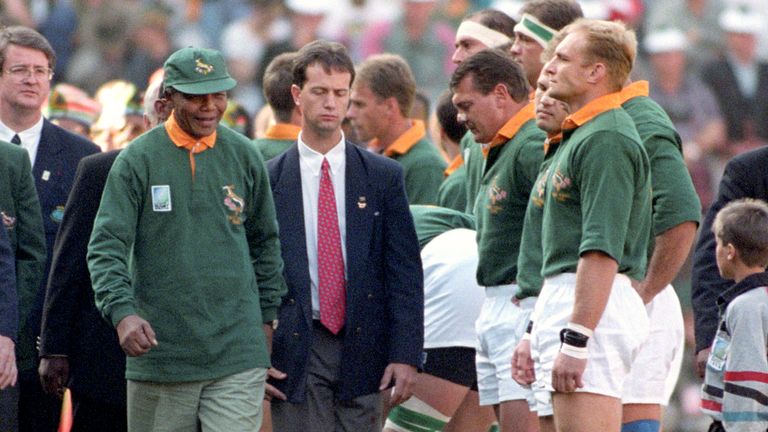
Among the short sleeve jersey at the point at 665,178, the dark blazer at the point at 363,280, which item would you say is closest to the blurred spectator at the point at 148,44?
the dark blazer at the point at 363,280

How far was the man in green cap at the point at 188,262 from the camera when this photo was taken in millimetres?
6641

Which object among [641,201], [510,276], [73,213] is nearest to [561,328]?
[641,201]

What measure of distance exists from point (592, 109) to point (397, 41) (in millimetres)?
10667

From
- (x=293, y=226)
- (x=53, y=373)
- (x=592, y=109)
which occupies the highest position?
(x=592, y=109)

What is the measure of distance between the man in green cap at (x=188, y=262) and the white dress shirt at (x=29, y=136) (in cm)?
171

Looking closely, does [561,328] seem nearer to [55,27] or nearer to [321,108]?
[321,108]

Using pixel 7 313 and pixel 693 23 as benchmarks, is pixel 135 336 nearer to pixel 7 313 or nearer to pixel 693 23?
pixel 7 313

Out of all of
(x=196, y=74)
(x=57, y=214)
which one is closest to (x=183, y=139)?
(x=196, y=74)

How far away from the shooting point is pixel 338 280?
7.35 meters

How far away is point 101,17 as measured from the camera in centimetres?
1711

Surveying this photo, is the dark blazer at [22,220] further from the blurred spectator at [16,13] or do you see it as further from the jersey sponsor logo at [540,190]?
the blurred spectator at [16,13]

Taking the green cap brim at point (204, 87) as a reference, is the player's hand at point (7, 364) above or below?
below

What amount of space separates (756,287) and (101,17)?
1089cm

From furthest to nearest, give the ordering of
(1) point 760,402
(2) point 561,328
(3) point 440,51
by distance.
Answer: (3) point 440,51
(1) point 760,402
(2) point 561,328
